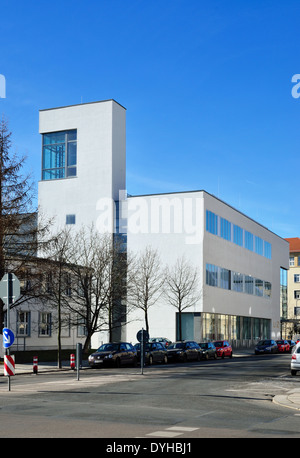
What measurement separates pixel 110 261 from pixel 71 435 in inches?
1530

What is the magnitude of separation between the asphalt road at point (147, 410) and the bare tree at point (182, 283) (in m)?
38.7

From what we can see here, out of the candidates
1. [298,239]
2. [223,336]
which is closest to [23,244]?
[223,336]

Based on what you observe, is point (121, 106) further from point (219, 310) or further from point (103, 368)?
point (103, 368)

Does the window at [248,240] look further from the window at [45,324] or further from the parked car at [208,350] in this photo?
the window at [45,324]

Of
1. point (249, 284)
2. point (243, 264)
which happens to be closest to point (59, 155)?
point (243, 264)

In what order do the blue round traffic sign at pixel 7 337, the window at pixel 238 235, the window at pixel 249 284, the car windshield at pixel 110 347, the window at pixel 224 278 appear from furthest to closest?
the window at pixel 249 284
the window at pixel 238 235
the window at pixel 224 278
the car windshield at pixel 110 347
the blue round traffic sign at pixel 7 337

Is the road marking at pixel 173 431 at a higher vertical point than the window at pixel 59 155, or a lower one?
lower

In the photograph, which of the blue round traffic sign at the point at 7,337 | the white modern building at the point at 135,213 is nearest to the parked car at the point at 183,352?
the white modern building at the point at 135,213

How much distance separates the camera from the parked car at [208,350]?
1919 inches

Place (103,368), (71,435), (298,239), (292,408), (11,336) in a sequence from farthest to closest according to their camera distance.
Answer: (298,239)
(103,368)
(11,336)
(292,408)
(71,435)

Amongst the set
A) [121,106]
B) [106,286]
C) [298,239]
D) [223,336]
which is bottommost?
[223,336]

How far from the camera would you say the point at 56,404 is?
1625cm

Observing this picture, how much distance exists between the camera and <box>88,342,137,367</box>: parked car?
Result: 3572 centimetres

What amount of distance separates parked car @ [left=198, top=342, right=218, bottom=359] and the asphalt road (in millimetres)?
22940
